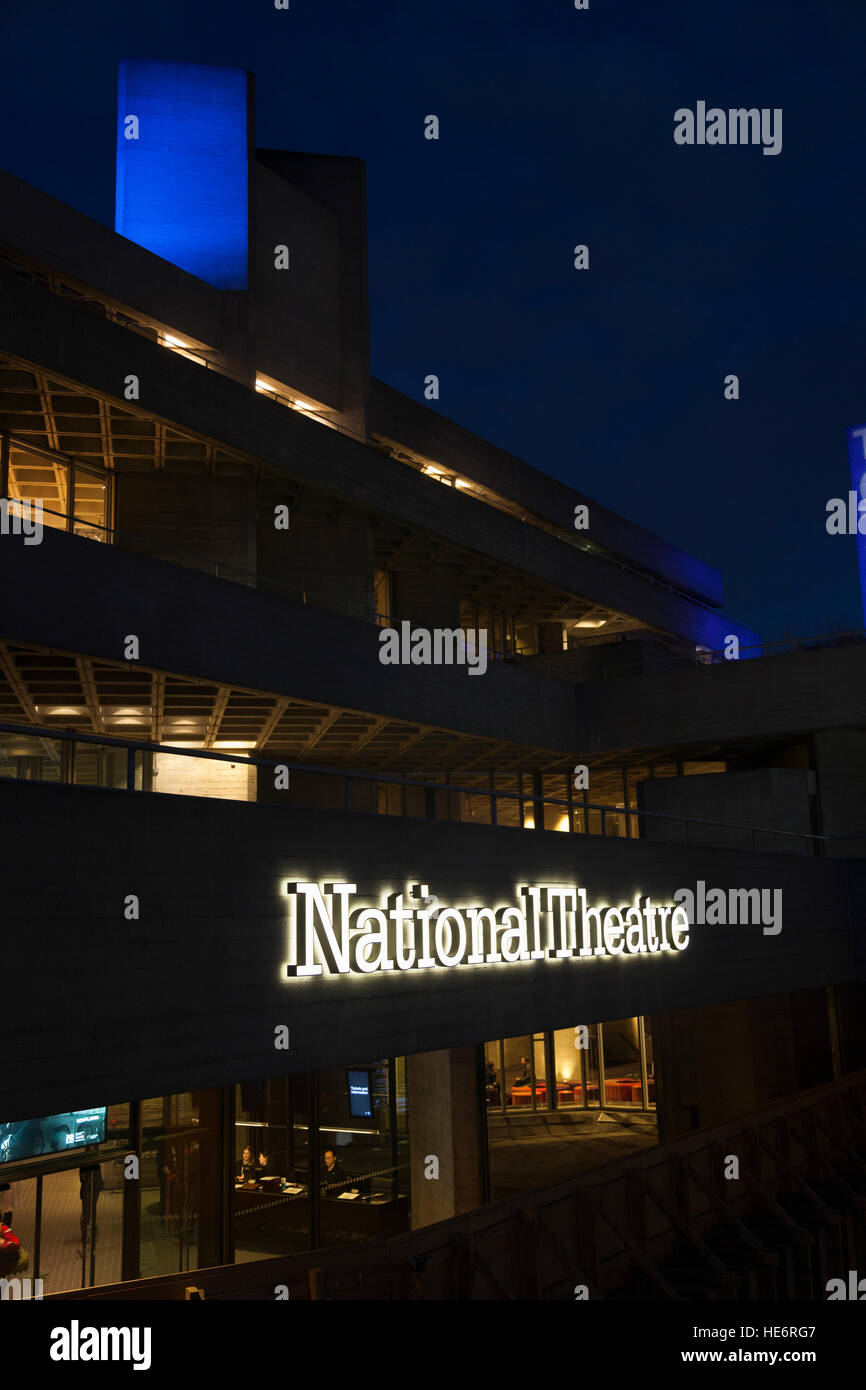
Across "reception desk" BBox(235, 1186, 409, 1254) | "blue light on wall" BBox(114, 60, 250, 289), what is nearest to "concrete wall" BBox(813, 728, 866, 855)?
"reception desk" BBox(235, 1186, 409, 1254)

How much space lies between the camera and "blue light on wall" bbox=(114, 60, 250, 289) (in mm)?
23156

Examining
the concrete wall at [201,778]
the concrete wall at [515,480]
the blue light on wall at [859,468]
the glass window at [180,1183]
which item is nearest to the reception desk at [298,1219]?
the glass window at [180,1183]

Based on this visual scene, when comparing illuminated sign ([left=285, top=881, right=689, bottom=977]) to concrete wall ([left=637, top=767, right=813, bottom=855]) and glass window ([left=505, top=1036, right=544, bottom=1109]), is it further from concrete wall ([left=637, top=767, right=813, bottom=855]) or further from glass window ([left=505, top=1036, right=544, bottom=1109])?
glass window ([left=505, top=1036, right=544, bottom=1109])

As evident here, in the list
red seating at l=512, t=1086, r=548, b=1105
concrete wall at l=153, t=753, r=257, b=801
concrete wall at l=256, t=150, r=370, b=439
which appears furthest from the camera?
red seating at l=512, t=1086, r=548, b=1105

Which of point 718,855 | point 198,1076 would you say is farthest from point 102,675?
point 718,855

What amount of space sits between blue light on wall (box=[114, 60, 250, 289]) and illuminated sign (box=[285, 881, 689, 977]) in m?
15.3

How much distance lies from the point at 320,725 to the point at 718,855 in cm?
855

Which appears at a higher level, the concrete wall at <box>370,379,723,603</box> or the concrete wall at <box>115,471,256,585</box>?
the concrete wall at <box>370,379,723,603</box>

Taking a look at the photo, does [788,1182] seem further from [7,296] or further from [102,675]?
[7,296]

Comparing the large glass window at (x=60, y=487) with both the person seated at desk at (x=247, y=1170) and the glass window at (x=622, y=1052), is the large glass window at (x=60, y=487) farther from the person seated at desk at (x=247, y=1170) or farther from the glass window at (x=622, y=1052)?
the glass window at (x=622, y=1052)

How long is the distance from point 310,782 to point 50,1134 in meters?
11.4

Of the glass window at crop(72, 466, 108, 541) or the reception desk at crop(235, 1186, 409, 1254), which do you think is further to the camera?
the glass window at crop(72, 466, 108, 541)

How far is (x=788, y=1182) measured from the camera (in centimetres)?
1898
